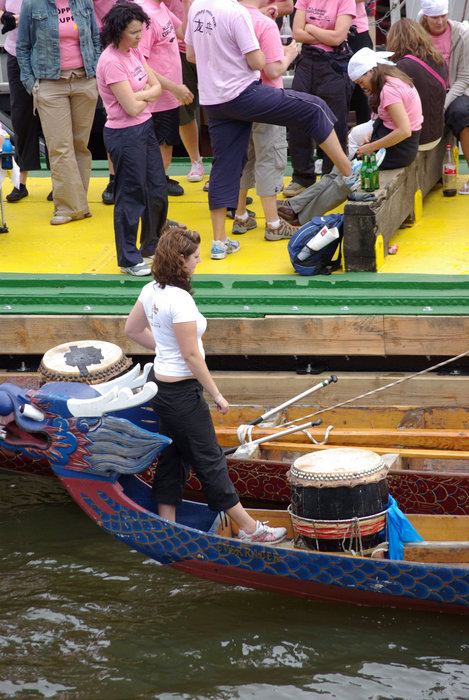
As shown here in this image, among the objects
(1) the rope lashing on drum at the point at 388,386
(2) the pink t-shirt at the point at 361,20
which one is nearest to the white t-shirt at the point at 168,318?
(1) the rope lashing on drum at the point at 388,386

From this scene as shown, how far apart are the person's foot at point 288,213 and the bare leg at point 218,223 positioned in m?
0.56

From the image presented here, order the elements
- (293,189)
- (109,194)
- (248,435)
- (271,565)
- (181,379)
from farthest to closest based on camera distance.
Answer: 1. (109,194)
2. (293,189)
3. (248,435)
4. (271,565)
5. (181,379)

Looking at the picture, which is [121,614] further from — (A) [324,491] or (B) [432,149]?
(B) [432,149]

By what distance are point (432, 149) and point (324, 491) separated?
4.15m

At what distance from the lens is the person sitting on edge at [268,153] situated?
686 cm

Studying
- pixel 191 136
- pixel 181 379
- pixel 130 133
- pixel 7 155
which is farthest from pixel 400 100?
pixel 181 379

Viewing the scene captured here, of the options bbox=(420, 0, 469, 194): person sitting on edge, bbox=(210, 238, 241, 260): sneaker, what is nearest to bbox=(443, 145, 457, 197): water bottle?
bbox=(420, 0, 469, 194): person sitting on edge

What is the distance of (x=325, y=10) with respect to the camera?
24.7ft

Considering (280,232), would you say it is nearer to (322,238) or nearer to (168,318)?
(322,238)

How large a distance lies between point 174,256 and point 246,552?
5.13 ft

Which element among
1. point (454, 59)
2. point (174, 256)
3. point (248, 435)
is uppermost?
point (454, 59)

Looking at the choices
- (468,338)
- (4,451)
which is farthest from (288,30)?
(4,451)

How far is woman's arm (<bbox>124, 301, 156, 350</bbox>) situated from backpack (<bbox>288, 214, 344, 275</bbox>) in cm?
186

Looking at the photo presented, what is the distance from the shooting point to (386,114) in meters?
6.86
